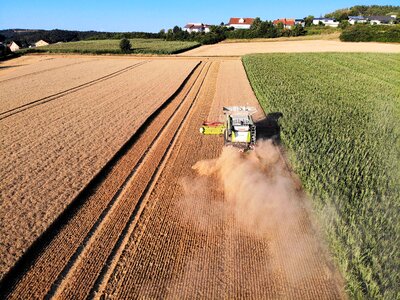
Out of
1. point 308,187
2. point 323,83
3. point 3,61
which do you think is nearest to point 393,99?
point 323,83

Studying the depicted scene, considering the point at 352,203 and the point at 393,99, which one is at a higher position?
the point at 352,203

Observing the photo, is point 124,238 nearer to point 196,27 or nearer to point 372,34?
point 372,34

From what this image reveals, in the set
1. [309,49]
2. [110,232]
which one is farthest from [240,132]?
[309,49]

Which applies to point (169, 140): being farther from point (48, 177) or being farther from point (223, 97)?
point (223, 97)

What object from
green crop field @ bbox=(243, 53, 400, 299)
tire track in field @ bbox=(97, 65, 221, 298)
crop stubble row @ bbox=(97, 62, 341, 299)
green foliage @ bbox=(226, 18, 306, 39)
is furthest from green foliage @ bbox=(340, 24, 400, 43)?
crop stubble row @ bbox=(97, 62, 341, 299)

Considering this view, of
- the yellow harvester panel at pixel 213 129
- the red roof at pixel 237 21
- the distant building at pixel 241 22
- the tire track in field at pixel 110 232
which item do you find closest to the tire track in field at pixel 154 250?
the tire track in field at pixel 110 232
